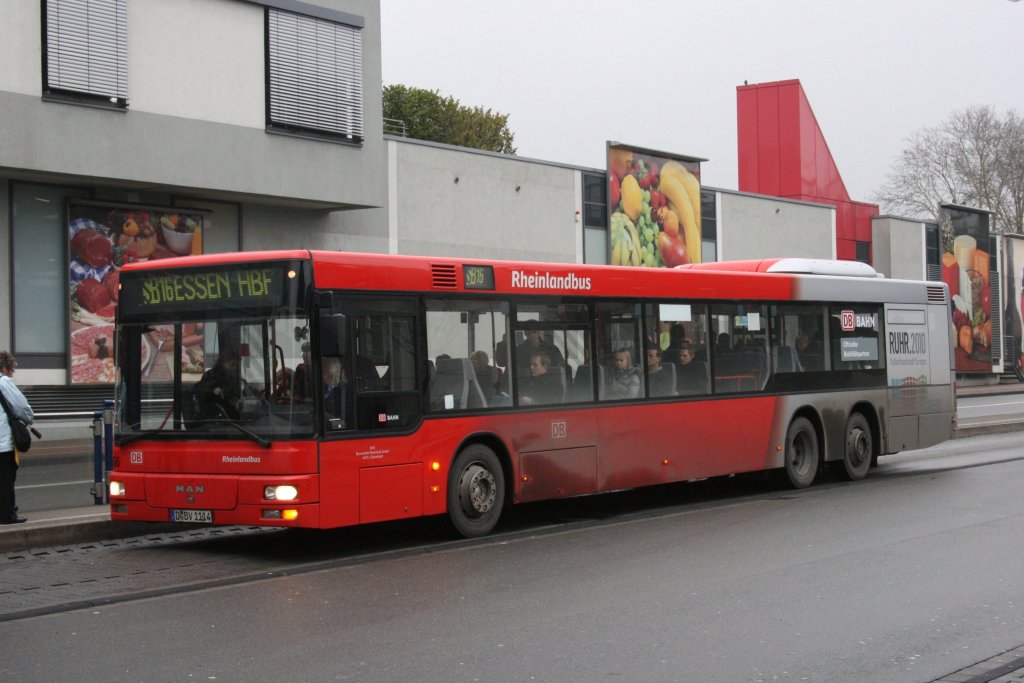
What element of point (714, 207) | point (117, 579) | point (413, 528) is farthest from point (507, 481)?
point (714, 207)

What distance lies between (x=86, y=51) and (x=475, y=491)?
15641 millimetres

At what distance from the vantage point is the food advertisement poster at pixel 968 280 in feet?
183

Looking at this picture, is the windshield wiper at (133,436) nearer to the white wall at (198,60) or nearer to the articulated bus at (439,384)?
the articulated bus at (439,384)

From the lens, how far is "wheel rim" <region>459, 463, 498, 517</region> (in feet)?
37.8

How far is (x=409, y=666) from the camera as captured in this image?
646 cm

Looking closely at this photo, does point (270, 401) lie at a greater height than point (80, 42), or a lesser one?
lesser

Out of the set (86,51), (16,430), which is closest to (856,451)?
(16,430)

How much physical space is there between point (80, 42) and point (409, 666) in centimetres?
1985

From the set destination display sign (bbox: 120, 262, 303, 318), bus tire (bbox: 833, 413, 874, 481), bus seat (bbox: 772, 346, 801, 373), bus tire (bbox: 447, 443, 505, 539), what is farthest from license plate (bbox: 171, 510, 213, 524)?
bus tire (bbox: 833, 413, 874, 481)

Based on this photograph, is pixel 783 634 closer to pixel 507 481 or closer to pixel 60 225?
pixel 507 481

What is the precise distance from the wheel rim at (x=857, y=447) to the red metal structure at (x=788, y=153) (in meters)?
31.9

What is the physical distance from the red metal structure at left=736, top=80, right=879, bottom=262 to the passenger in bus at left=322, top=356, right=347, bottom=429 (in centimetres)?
3946

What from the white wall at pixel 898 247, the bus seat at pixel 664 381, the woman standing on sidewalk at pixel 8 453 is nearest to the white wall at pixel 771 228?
the white wall at pixel 898 247

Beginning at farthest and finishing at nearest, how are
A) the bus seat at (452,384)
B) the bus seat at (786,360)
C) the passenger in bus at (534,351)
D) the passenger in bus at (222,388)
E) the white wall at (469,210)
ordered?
the white wall at (469,210), the bus seat at (786,360), the passenger in bus at (534,351), the bus seat at (452,384), the passenger in bus at (222,388)
